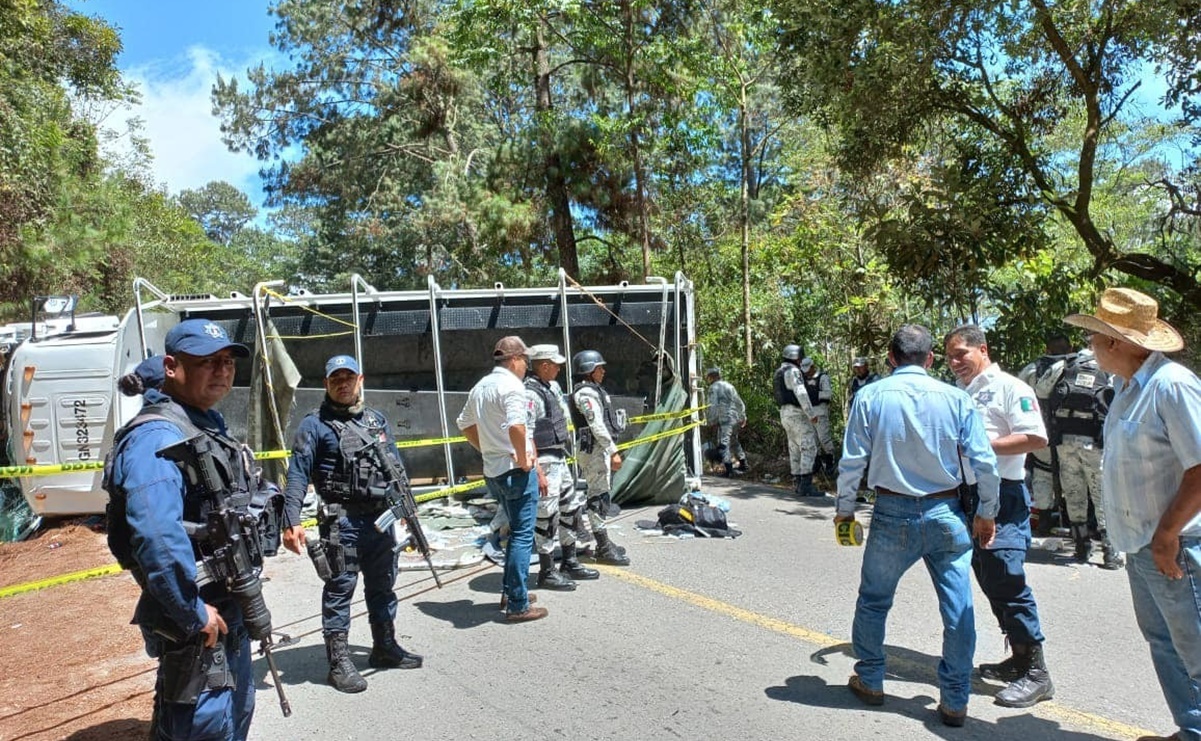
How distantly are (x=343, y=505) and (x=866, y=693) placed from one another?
9.57ft

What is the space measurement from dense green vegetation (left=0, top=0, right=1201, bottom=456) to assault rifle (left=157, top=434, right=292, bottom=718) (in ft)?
26.2

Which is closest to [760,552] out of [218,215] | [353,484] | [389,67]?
[353,484]

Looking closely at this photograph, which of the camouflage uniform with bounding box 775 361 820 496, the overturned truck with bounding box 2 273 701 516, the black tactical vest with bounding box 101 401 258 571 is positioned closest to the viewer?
the black tactical vest with bounding box 101 401 258 571

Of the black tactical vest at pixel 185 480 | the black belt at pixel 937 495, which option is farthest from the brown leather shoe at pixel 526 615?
the black tactical vest at pixel 185 480

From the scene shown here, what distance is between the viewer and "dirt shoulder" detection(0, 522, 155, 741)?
4.23 meters

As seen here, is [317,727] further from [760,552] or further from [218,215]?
[218,215]

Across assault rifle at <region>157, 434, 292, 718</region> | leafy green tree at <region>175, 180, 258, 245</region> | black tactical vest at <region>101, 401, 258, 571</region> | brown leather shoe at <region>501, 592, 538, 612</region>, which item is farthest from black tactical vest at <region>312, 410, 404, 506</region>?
leafy green tree at <region>175, 180, 258, 245</region>

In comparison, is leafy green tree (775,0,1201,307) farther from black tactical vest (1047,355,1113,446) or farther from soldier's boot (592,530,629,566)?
soldier's boot (592,530,629,566)

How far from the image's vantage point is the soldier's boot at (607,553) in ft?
23.1

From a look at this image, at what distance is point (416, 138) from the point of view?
842 inches

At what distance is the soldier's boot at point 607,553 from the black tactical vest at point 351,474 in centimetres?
276

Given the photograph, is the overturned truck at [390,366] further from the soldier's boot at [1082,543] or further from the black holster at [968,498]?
the black holster at [968,498]

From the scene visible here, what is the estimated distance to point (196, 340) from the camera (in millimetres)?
2885

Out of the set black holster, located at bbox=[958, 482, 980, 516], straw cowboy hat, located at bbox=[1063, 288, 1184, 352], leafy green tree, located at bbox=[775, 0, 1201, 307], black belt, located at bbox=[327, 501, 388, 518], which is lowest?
black belt, located at bbox=[327, 501, 388, 518]
